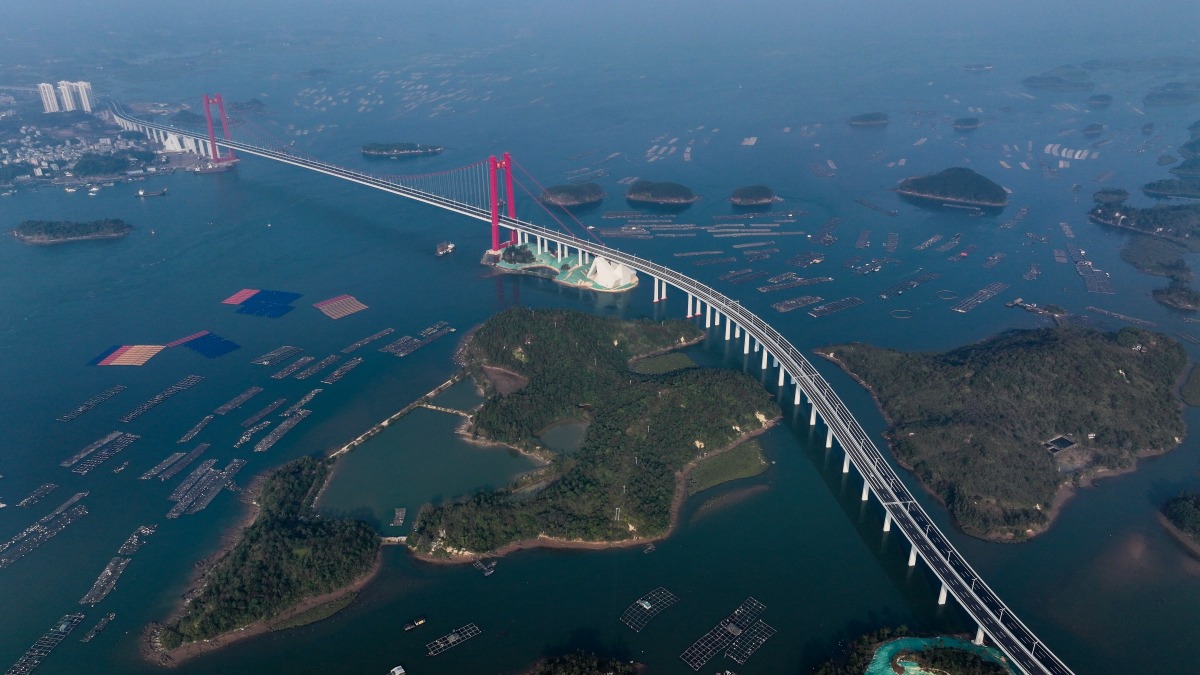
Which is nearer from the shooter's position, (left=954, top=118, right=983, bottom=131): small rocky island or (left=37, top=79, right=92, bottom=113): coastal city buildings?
(left=954, top=118, right=983, bottom=131): small rocky island

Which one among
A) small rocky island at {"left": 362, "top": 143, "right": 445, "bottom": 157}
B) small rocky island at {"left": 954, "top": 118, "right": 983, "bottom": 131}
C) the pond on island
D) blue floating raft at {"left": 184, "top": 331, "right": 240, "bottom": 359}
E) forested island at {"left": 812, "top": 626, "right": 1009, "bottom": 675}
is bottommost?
forested island at {"left": 812, "top": 626, "right": 1009, "bottom": 675}

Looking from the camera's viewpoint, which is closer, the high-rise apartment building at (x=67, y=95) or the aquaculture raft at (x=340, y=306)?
the aquaculture raft at (x=340, y=306)

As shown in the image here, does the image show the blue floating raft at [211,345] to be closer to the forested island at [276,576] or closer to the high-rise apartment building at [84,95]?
the forested island at [276,576]

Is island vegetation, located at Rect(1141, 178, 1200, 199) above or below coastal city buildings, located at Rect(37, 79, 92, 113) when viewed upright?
below

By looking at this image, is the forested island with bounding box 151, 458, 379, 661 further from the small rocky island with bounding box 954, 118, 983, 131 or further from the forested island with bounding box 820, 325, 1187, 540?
the small rocky island with bounding box 954, 118, 983, 131

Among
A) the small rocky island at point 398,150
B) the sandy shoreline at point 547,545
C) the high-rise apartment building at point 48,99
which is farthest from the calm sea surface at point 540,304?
the high-rise apartment building at point 48,99

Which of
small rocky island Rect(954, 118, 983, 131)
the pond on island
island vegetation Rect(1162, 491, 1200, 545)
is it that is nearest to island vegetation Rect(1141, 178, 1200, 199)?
small rocky island Rect(954, 118, 983, 131)

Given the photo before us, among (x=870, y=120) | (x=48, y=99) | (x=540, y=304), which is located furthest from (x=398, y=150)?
(x=870, y=120)
